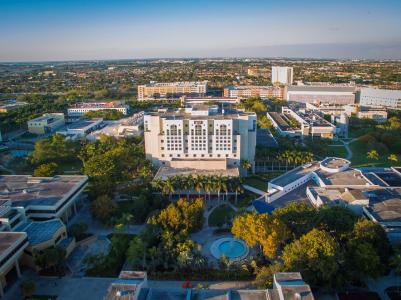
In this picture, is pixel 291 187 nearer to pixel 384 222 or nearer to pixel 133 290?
pixel 384 222

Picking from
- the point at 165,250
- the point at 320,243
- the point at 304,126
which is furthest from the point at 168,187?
the point at 304,126

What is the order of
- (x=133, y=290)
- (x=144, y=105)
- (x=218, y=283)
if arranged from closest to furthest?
(x=133, y=290), (x=218, y=283), (x=144, y=105)

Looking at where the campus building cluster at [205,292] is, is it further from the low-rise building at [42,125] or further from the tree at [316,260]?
the low-rise building at [42,125]

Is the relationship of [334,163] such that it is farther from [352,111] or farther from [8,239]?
[352,111]

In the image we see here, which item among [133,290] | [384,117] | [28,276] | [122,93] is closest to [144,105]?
[122,93]

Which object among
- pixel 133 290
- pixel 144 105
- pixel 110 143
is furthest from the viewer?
pixel 144 105

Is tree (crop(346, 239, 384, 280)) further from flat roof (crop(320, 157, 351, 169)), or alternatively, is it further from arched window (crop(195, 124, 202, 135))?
arched window (crop(195, 124, 202, 135))
